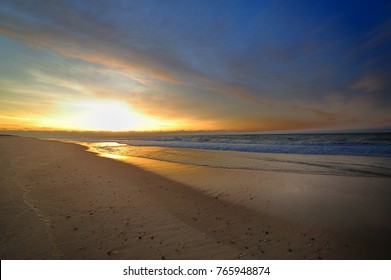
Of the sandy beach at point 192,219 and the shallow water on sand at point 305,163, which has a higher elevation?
→ the shallow water on sand at point 305,163

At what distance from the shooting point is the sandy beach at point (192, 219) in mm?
3744

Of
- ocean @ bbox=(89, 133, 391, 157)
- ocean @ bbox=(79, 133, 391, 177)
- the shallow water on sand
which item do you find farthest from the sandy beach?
ocean @ bbox=(89, 133, 391, 157)

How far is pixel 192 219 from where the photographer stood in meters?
5.12

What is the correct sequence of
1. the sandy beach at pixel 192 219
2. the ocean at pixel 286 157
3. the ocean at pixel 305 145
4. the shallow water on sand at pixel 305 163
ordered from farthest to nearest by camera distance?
the ocean at pixel 305 145 → the ocean at pixel 286 157 → the shallow water on sand at pixel 305 163 → the sandy beach at pixel 192 219

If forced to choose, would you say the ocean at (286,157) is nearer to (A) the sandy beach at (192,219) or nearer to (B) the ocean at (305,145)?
(B) the ocean at (305,145)

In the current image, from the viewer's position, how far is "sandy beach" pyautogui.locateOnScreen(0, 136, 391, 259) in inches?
147

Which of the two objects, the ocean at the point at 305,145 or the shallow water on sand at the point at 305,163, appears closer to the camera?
the shallow water on sand at the point at 305,163

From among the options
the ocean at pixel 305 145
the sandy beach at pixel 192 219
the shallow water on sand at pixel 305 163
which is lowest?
the sandy beach at pixel 192 219

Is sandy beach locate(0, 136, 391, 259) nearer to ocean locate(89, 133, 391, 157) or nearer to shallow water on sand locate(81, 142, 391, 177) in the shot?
shallow water on sand locate(81, 142, 391, 177)

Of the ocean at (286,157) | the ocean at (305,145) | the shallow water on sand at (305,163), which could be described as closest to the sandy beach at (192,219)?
the shallow water on sand at (305,163)

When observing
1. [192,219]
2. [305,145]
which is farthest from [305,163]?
[305,145]

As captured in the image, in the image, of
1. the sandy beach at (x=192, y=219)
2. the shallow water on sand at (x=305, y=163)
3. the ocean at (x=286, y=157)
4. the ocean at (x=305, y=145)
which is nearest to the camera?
the sandy beach at (x=192, y=219)

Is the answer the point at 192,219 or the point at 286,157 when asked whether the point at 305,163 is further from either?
the point at 192,219

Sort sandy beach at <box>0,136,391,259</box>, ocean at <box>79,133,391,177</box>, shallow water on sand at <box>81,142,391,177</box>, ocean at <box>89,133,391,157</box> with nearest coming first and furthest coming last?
sandy beach at <box>0,136,391,259</box> < shallow water on sand at <box>81,142,391,177</box> < ocean at <box>79,133,391,177</box> < ocean at <box>89,133,391,157</box>
